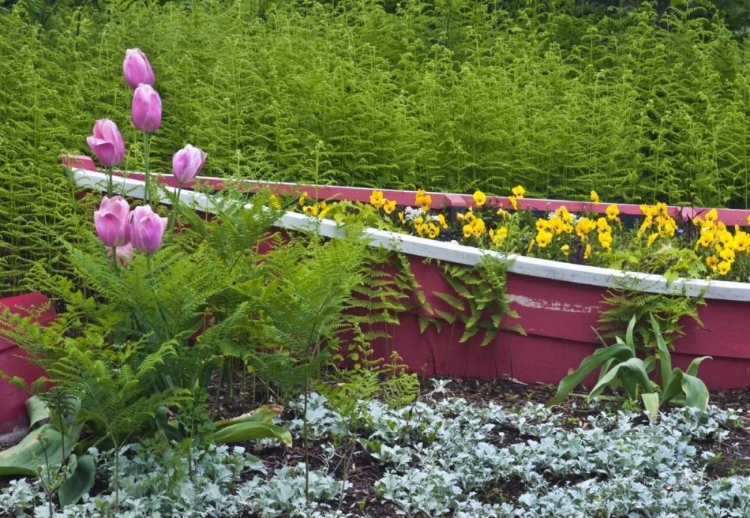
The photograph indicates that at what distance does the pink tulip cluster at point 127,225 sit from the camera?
258 centimetres

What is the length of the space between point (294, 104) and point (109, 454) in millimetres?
3358

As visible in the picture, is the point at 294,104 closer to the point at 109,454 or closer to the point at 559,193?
the point at 559,193

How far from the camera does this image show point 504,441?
11.0ft

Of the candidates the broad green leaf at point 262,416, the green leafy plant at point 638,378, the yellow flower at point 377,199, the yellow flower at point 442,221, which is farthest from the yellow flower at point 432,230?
the broad green leaf at point 262,416

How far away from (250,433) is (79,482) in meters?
0.52

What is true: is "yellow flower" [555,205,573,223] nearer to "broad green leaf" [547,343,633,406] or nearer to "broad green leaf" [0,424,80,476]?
"broad green leaf" [547,343,633,406]

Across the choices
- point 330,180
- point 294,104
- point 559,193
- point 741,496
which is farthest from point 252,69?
point 741,496

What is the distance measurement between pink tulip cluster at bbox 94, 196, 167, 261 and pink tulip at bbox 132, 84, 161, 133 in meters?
0.27

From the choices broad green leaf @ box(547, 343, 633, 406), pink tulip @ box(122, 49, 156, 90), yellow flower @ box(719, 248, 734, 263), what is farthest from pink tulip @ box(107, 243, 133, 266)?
yellow flower @ box(719, 248, 734, 263)

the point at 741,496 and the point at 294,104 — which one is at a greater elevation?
the point at 294,104

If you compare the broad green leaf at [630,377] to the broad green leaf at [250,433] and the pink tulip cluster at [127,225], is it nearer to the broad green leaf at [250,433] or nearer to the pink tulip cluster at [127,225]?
the broad green leaf at [250,433]

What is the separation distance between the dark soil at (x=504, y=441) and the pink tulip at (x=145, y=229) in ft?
2.73

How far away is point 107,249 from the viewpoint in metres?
3.04

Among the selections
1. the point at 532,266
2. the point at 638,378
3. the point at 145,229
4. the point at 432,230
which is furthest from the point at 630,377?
the point at 145,229
